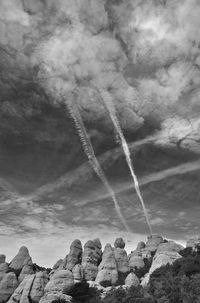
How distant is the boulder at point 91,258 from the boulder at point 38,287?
470 inches

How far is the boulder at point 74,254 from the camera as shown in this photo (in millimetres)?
102887

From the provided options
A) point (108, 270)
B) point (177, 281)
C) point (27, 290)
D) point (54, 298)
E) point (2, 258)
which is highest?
point (2, 258)

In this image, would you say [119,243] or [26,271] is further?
[119,243]

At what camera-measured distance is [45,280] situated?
86.7m

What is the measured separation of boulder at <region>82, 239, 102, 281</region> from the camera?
95688 mm

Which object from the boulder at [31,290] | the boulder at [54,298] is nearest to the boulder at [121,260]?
the boulder at [31,290]

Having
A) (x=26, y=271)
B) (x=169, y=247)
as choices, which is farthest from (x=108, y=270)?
(x=26, y=271)

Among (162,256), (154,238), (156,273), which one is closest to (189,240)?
(154,238)

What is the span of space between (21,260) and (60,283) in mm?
30161

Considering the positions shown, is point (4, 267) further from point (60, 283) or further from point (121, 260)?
point (121, 260)

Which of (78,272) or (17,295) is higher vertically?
(78,272)

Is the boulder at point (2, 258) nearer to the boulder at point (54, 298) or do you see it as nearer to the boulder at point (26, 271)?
the boulder at point (26, 271)

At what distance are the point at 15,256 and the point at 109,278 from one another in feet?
106

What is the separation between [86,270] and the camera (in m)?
96.8
